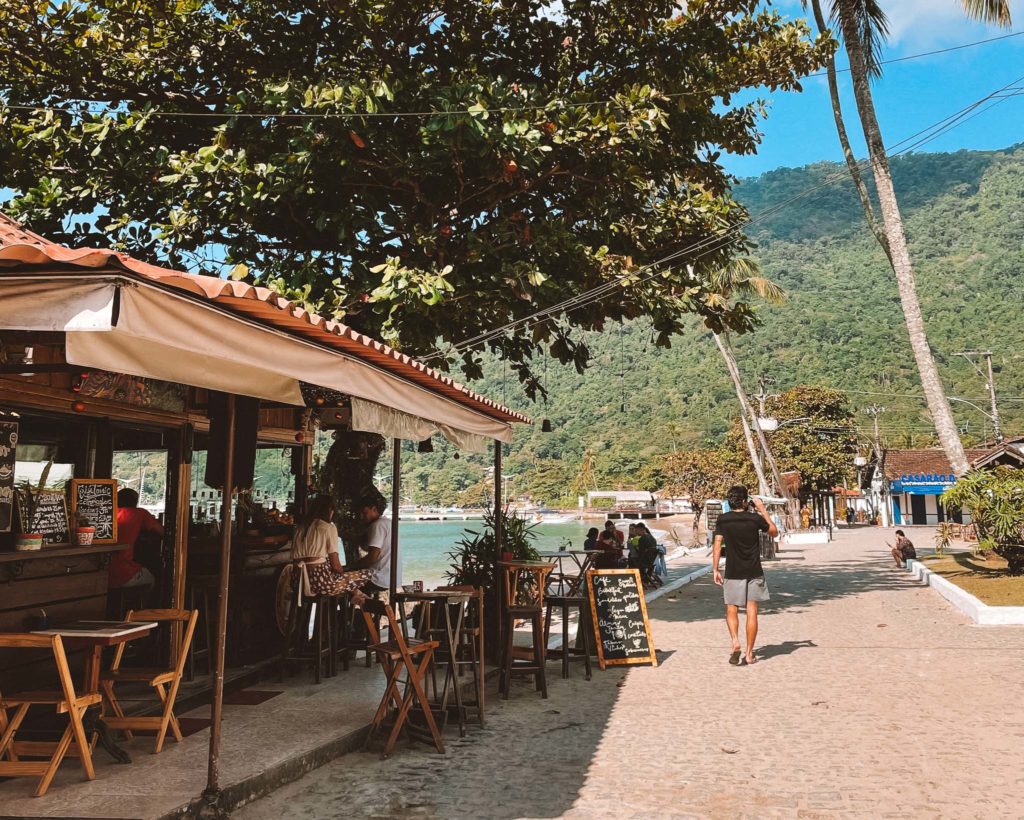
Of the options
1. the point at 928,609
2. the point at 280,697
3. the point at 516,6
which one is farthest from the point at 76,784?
the point at 928,609

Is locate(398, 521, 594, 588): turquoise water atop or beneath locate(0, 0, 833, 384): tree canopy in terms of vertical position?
beneath

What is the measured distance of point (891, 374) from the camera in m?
78.0

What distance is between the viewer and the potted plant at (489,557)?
911 cm

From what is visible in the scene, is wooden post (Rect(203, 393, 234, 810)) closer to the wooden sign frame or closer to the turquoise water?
the wooden sign frame

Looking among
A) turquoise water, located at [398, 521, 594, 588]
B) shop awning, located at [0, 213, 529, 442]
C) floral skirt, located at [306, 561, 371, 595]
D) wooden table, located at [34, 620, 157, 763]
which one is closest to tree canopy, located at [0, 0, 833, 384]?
floral skirt, located at [306, 561, 371, 595]

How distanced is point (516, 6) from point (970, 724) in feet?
31.5

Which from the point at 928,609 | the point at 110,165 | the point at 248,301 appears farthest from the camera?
the point at 928,609

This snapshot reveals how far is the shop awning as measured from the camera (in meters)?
3.25

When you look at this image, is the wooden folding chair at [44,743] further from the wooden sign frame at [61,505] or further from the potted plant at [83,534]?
the potted plant at [83,534]

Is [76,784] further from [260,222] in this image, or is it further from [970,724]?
[260,222]

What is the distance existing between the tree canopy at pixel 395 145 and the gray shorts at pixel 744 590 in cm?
374

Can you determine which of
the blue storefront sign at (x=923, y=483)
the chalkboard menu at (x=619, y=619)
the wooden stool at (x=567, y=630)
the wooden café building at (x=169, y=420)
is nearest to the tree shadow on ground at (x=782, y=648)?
the chalkboard menu at (x=619, y=619)

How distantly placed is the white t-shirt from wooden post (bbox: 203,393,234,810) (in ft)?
12.2

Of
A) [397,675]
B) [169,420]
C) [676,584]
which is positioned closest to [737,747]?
[397,675]
